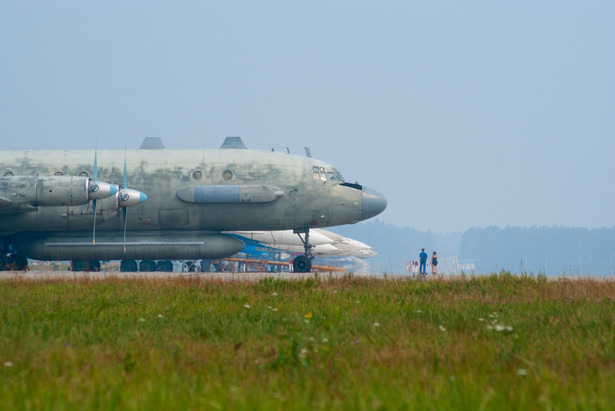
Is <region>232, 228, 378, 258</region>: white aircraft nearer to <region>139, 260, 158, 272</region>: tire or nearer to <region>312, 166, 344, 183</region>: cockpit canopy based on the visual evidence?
<region>312, 166, 344, 183</region>: cockpit canopy

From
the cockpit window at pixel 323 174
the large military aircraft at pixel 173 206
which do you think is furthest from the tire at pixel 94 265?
the cockpit window at pixel 323 174

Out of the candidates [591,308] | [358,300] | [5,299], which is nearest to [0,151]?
[5,299]

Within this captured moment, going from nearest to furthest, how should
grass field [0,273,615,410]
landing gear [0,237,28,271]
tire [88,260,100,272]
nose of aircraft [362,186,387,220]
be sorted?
grass field [0,273,615,410] → landing gear [0,237,28,271] → nose of aircraft [362,186,387,220] → tire [88,260,100,272]

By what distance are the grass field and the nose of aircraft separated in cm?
2033

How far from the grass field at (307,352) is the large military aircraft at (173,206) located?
19.1m

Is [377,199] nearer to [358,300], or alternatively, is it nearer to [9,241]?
[9,241]

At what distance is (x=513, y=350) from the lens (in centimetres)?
730

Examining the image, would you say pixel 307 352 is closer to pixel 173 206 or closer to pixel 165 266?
pixel 173 206

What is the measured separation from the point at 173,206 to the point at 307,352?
26.8 metres

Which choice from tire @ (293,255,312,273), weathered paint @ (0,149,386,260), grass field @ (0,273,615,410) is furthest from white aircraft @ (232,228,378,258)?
grass field @ (0,273,615,410)

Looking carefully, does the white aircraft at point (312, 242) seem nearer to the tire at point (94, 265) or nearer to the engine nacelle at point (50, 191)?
the tire at point (94, 265)

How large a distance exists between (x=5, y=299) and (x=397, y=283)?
8973 millimetres

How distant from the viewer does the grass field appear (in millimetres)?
5023

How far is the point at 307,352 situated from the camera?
691 cm
